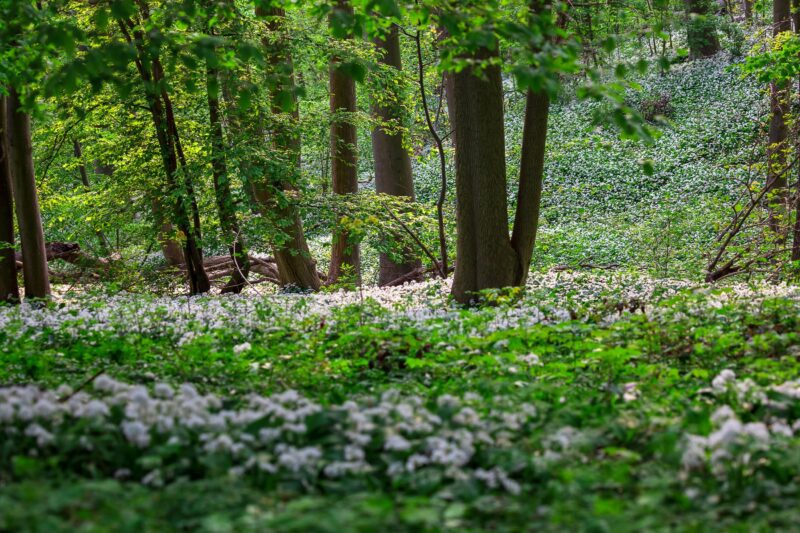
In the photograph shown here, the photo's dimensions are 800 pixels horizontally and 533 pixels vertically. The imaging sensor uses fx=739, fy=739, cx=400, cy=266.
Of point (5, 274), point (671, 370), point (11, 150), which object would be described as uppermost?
point (11, 150)

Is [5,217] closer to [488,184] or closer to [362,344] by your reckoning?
[488,184]

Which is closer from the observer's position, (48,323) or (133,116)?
(48,323)

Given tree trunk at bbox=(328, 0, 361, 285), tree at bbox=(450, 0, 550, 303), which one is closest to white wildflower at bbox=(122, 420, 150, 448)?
tree at bbox=(450, 0, 550, 303)

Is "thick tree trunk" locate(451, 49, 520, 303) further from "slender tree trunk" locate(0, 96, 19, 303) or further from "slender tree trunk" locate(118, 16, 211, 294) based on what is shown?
"slender tree trunk" locate(0, 96, 19, 303)

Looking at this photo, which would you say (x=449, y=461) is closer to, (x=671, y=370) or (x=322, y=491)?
(x=322, y=491)

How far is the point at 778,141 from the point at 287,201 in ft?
28.5

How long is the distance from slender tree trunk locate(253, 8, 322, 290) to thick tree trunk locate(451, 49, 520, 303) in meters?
2.69

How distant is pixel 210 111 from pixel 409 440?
9144 mm

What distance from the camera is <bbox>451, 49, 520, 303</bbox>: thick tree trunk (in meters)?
8.28

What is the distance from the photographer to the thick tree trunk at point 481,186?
8.28 metres

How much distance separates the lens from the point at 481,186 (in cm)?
843

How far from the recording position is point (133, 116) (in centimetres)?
1183

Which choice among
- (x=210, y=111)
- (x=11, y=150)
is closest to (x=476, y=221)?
(x=210, y=111)

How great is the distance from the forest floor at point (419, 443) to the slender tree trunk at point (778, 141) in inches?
294
